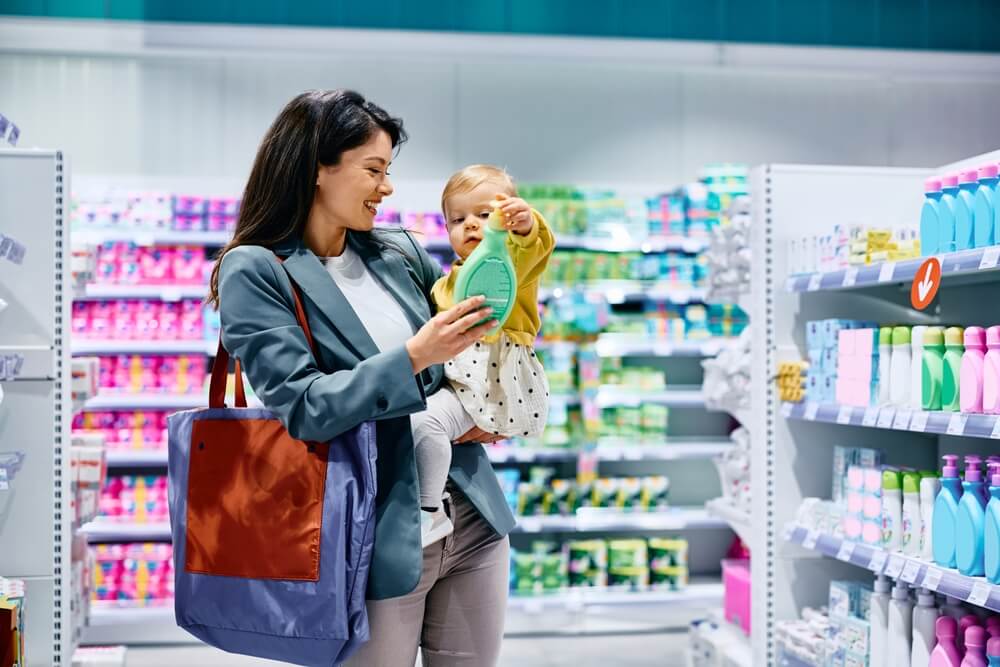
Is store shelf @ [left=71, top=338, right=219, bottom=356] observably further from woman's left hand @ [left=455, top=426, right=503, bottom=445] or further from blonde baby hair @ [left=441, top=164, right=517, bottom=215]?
woman's left hand @ [left=455, top=426, right=503, bottom=445]

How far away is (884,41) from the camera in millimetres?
8297

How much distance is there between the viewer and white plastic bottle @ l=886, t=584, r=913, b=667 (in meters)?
3.07

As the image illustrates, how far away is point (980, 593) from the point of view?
257 centimetres

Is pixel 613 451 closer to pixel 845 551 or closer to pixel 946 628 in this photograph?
pixel 845 551

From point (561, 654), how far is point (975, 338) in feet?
10.7

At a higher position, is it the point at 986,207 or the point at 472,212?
the point at 986,207

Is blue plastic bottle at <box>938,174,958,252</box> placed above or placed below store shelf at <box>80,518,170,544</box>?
above

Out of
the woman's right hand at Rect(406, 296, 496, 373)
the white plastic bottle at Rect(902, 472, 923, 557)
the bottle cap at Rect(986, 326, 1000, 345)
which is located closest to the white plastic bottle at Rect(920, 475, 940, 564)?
the white plastic bottle at Rect(902, 472, 923, 557)

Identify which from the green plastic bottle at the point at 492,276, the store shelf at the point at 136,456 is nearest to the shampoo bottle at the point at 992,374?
the green plastic bottle at the point at 492,276

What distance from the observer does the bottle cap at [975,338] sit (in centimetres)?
275

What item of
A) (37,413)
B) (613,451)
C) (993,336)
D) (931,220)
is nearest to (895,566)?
(993,336)

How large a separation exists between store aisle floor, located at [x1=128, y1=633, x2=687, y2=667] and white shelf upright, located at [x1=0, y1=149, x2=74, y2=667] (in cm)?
181

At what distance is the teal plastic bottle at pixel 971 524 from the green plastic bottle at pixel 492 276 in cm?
162

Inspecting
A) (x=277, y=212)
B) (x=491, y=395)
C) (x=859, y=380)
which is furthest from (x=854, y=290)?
(x=277, y=212)
